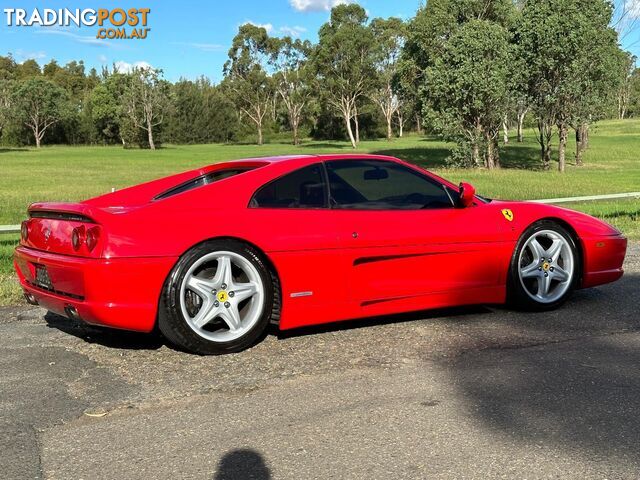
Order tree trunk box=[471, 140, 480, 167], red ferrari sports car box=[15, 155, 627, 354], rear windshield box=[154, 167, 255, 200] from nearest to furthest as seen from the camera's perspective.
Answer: red ferrari sports car box=[15, 155, 627, 354] < rear windshield box=[154, 167, 255, 200] < tree trunk box=[471, 140, 480, 167]

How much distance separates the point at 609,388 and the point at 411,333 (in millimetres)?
1559

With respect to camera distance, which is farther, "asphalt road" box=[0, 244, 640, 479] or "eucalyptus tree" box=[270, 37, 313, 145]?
"eucalyptus tree" box=[270, 37, 313, 145]

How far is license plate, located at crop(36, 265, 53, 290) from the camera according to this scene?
4.54 meters

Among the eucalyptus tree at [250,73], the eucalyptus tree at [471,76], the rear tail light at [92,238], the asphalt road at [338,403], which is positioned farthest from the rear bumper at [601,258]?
the eucalyptus tree at [250,73]

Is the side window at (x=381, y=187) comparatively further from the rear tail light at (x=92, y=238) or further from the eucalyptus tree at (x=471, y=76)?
the eucalyptus tree at (x=471, y=76)

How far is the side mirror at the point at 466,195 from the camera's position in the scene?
17.3ft

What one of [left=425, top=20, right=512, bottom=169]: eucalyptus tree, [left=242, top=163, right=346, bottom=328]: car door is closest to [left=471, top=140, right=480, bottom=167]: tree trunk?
[left=425, top=20, right=512, bottom=169]: eucalyptus tree

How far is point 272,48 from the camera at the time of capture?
82375mm

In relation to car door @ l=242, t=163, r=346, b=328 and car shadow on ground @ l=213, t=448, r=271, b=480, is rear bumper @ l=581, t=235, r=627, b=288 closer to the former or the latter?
car door @ l=242, t=163, r=346, b=328

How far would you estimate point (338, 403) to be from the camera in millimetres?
3570

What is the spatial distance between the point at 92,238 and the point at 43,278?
2.25ft

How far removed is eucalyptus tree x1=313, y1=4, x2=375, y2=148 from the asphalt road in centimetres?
5676

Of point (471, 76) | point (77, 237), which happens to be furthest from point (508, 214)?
point (471, 76)

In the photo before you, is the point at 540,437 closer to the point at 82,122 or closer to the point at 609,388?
the point at 609,388
